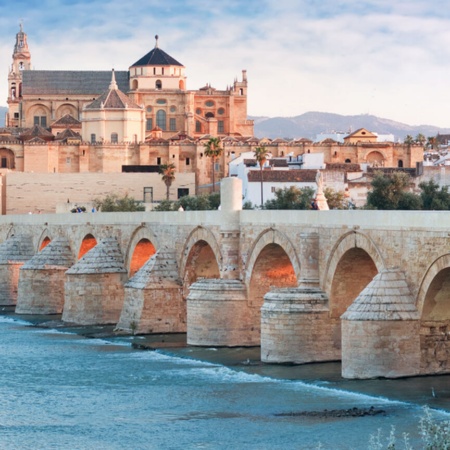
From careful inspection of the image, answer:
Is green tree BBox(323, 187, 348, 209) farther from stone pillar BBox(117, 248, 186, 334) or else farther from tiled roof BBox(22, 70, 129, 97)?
tiled roof BBox(22, 70, 129, 97)

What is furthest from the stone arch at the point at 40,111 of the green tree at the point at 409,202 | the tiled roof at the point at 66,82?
the green tree at the point at 409,202

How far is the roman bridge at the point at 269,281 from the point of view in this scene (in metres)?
26.0

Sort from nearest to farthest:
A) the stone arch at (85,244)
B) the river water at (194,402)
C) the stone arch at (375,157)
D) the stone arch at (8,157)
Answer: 1. the river water at (194,402)
2. the stone arch at (85,244)
3. the stone arch at (8,157)
4. the stone arch at (375,157)

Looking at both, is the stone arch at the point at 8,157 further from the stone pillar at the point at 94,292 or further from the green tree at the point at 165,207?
the stone pillar at the point at 94,292

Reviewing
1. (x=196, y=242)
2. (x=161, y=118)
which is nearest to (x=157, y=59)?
(x=161, y=118)

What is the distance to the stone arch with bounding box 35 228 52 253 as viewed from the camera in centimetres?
5334

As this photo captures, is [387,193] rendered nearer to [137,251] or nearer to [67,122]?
[137,251]

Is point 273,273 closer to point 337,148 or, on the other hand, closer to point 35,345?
point 35,345

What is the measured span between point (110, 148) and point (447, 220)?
239 feet

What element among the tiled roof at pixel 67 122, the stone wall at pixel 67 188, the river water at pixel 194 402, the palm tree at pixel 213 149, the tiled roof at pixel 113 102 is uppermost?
the tiled roof at pixel 113 102

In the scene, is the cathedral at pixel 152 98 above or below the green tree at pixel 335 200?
above

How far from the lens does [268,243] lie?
33.8 m

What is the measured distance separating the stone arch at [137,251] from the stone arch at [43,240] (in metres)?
9.56

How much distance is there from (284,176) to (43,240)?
25.1m
